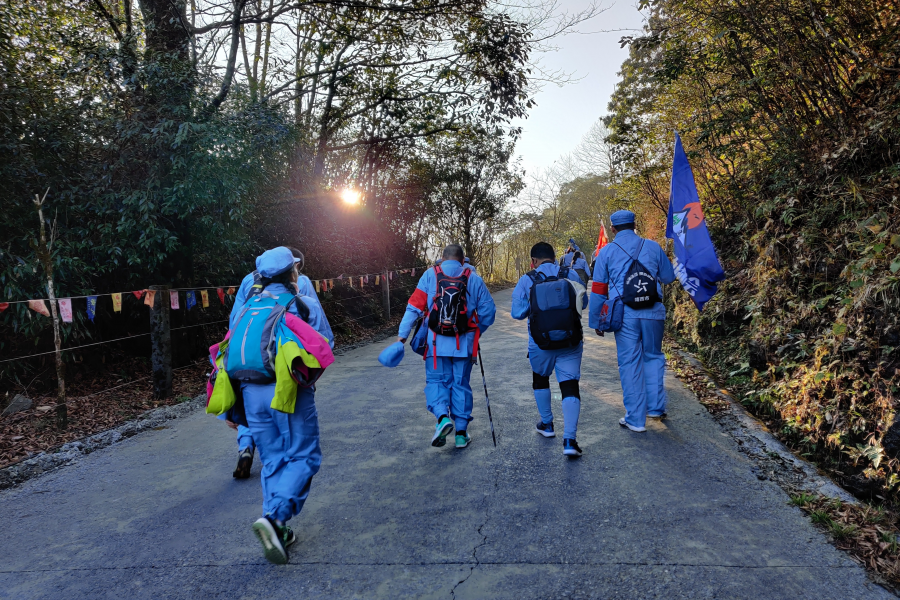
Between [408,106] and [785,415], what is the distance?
10.8 metres

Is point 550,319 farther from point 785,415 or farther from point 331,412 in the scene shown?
point 331,412

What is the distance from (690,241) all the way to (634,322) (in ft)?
3.81

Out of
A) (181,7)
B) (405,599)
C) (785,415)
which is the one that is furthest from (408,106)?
(405,599)

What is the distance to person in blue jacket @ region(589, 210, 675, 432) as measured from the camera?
196 inches

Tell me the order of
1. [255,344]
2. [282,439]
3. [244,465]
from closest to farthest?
[255,344] < [282,439] < [244,465]

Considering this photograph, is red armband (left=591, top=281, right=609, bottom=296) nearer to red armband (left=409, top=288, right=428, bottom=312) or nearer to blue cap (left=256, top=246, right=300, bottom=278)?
red armband (left=409, top=288, right=428, bottom=312)

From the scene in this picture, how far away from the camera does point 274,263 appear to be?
3.33 meters

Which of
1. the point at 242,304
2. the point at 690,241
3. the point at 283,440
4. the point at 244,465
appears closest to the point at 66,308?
the point at 244,465

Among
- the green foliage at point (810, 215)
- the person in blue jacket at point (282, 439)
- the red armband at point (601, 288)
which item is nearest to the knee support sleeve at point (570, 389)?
the red armband at point (601, 288)

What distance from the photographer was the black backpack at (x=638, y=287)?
494 cm

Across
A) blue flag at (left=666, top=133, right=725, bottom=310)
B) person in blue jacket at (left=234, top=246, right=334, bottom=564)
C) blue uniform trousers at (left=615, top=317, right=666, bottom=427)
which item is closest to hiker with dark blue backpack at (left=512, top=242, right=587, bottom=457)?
blue uniform trousers at (left=615, top=317, right=666, bottom=427)

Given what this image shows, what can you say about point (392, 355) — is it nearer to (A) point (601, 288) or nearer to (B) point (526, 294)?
(B) point (526, 294)

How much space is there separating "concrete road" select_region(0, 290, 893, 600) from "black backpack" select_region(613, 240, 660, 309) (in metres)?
1.25

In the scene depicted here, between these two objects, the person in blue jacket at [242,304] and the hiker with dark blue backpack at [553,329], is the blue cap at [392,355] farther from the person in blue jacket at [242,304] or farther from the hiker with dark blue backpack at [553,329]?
the hiker with dark blue backpack at [553,329]
